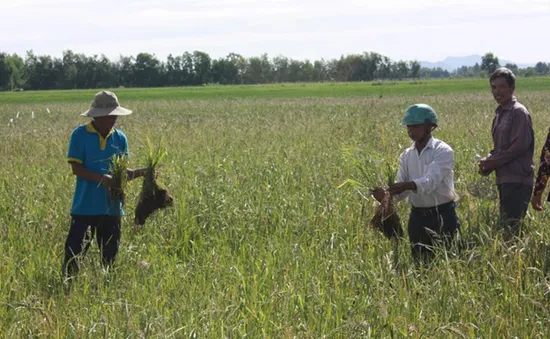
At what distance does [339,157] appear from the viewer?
10.2 meters

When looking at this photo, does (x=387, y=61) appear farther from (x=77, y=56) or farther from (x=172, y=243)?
(x=172, y=243)

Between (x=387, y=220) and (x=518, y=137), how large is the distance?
137 centimetres

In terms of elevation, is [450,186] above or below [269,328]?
above

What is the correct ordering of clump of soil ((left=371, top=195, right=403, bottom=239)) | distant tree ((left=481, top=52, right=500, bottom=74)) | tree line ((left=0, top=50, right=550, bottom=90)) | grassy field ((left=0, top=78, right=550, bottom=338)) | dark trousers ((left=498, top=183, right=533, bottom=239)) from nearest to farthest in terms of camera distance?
grassy field ((left=0, top=78, right=550, bottom=338)) → clump of soil ((left=371, top=195, right=403, bottom=239)) → dark trousers ((left=498, top=183, right=533, bottom=239)) → tree line ((left=0, top=50, right=550, bottom=90)) → distant tree ((left=481, top=52, right=500, bottom=74))

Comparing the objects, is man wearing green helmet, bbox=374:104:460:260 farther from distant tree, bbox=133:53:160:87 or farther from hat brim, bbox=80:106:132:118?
distant tree, bbox=133:53:160:87

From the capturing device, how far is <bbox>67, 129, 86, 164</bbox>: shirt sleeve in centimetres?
514

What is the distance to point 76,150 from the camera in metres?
5.15

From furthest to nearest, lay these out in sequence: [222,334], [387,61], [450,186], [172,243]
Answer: [387,61] → [172,243] → [450,186] → [222,334]

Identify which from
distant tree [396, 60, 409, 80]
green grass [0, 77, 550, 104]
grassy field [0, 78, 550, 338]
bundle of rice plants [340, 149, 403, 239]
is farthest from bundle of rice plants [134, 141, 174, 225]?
distant tree [396, 60, 409, 80]

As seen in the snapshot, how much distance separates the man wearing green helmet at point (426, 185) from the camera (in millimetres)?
4789

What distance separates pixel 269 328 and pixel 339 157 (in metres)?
6.61

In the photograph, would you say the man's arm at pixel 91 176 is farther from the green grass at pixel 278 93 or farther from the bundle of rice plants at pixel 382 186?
the green grass at pixel 278 93

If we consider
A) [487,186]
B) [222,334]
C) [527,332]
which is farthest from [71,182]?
[527,332]

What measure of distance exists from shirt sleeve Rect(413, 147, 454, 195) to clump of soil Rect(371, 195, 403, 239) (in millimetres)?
255
